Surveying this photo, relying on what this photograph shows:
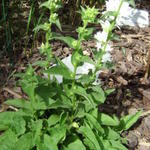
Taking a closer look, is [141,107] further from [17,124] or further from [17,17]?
[17,17]

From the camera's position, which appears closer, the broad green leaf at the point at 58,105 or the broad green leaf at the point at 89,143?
the broad green leaf at the point at 58,105

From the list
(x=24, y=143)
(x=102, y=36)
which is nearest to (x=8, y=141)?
(x=24, y=143)

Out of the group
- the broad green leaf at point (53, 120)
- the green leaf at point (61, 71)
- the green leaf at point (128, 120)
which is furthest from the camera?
the green leaf at point (128, 120)

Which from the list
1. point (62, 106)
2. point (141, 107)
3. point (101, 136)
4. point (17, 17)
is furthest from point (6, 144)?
point (17, 17)

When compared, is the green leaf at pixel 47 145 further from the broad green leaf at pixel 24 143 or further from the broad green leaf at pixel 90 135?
the broad green leaf at pixel 90 135

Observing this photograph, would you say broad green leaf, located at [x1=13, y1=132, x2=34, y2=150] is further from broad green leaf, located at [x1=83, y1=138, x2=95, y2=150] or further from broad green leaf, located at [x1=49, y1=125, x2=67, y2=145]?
broad green leaf, located at [x1=83, y1=138, x2=95, y2=150]

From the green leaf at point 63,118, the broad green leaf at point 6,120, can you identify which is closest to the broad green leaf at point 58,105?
the green leaf at point 63,118
